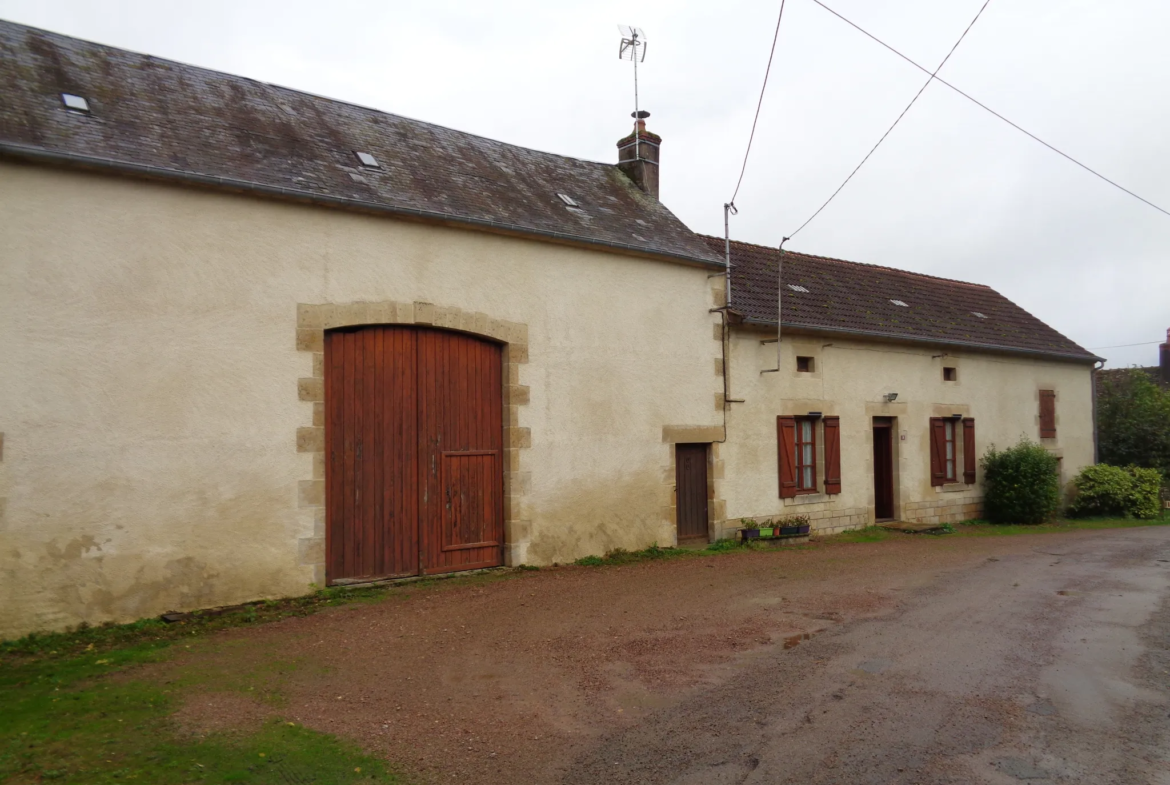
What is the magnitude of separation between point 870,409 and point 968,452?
3200mm

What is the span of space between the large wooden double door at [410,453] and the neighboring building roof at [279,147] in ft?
4.98

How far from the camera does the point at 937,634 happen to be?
6758 millimetres

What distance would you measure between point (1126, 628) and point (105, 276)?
917cm

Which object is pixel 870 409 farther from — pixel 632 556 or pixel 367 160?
pixel 367 160

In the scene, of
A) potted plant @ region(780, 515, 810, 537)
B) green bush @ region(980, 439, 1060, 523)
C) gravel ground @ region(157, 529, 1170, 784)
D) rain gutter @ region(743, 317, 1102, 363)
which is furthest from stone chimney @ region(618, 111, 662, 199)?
green bush @ region(980, 439, 1060, 523)

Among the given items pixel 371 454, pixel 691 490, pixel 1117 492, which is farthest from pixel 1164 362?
pixel 371 454

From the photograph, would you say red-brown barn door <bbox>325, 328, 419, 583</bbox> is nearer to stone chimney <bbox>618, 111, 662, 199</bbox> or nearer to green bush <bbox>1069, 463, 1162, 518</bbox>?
stone chimney <bbox>618, 111, 662, 199</bbox>

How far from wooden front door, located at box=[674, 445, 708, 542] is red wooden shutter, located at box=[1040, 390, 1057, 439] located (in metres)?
9.97

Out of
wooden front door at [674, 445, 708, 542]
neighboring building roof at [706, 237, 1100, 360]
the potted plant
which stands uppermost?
neighboring building roof at [706, 237, 1100, 360]

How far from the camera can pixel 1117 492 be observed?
17953 mm

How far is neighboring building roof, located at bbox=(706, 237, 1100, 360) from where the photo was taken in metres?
14.1

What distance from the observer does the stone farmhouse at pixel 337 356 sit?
23.8ft

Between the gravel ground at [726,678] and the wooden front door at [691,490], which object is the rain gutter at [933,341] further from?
the gravel ground at [726,678]

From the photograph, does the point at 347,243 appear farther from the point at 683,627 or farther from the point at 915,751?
the point at 915,751
